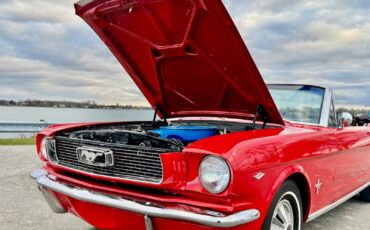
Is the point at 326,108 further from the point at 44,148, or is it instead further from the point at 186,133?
the point at 44,148

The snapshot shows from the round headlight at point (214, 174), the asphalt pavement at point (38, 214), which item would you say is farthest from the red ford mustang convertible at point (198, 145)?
the asphalt pavement at point (38, 214)

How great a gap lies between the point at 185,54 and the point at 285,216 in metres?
1.66

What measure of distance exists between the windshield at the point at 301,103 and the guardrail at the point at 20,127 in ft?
32.3

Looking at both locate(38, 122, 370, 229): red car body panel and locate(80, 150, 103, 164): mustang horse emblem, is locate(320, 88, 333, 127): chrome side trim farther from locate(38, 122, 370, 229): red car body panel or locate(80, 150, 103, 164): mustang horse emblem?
locate(80, 150, 103, 164): mustang horse emblem

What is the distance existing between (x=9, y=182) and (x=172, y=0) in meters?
3.85

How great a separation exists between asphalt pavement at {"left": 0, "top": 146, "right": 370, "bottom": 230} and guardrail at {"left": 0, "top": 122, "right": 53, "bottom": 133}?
252 inches

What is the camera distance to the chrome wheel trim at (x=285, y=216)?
2.69m

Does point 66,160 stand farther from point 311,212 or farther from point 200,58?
point 311,212

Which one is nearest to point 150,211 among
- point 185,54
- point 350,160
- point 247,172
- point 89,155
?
point 247,172

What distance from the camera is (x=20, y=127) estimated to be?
1209 centimetres

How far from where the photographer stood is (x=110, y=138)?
318cm

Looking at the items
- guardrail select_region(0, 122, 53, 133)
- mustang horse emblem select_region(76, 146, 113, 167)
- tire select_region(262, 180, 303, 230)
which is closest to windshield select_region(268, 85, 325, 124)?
tire select_region(262, 180, 303, 230)

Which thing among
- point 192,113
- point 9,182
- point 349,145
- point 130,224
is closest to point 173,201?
point 130,224

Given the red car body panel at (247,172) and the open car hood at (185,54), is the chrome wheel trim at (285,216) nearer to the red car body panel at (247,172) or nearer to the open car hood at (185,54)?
the red car body panel at (247,172)
